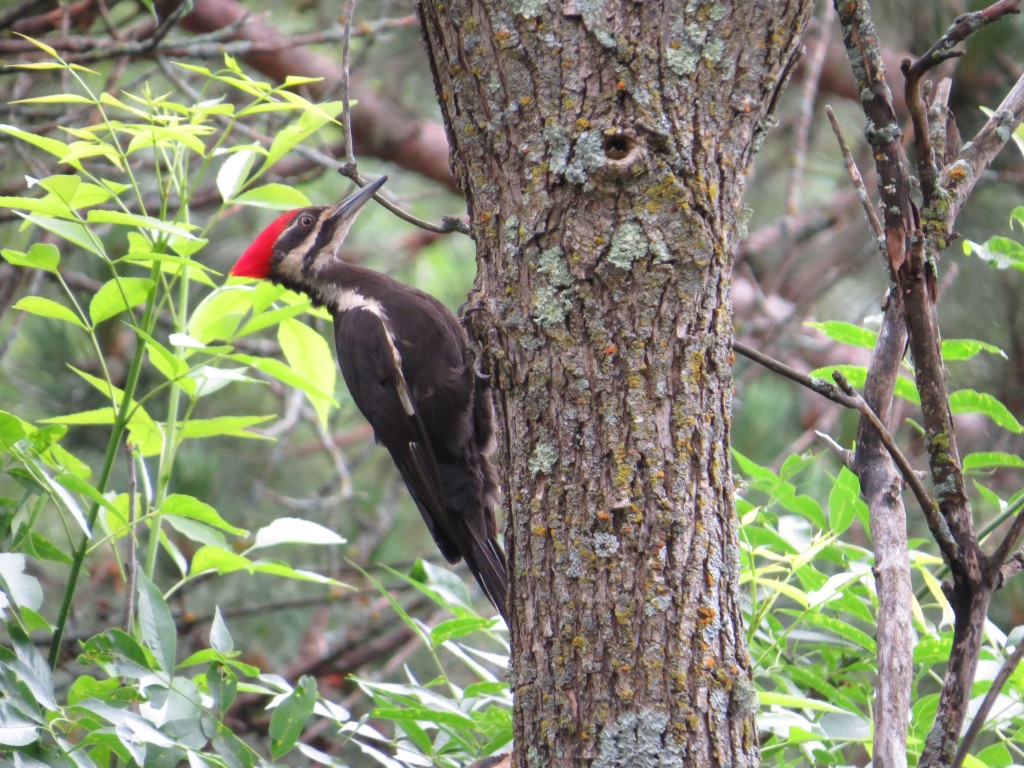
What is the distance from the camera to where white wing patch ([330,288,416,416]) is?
9.37 feet

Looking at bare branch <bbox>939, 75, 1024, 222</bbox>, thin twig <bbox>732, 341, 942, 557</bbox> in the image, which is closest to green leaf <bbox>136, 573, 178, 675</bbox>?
thin twig <bbox>732, 341, 942, 557</bbox>

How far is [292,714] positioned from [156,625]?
0.75 ft

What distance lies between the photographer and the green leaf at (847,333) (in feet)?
5.25

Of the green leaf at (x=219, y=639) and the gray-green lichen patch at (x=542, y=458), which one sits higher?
the gray-green lichen patch at (x=542, y=458)

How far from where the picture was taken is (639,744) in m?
1.27

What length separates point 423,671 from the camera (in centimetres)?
452

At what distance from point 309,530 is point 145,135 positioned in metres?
0.68

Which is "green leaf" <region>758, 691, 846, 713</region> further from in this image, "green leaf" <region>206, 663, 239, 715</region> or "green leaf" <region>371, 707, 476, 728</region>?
"green leaf" <region>206, 663, 239, 715</region>

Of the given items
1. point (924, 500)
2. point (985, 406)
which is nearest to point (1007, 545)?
point (924, 500)

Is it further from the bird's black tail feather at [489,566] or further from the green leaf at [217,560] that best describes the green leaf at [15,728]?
the bird's black tail feather at [489,566]

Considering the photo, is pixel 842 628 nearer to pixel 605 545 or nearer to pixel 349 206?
pixel 605 545

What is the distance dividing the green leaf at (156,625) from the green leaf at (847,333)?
102cm

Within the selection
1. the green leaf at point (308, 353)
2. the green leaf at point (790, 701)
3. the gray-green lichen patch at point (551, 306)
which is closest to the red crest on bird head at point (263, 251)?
the green leaf at point (308, 353)

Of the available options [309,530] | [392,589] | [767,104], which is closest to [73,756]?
[309,530]
